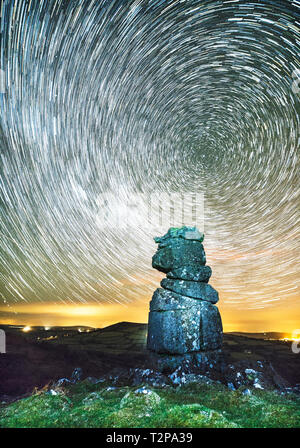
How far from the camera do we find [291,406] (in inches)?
309

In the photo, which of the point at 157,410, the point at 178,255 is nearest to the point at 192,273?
the point at 178,255

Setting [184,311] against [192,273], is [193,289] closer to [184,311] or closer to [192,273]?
[192,273]

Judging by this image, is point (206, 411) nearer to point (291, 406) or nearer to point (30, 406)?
point (291, 406)

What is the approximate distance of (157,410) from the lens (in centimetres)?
732

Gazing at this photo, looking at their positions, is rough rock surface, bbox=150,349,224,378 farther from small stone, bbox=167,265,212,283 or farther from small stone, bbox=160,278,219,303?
small stone, bbox=167,265,212,283

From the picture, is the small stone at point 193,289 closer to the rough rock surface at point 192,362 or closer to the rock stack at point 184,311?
the rock stack at point 184,311

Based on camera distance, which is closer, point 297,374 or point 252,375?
point 252,375

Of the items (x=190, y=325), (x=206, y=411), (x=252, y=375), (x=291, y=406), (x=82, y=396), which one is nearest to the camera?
(x=206, y=411)

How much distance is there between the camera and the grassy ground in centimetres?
648

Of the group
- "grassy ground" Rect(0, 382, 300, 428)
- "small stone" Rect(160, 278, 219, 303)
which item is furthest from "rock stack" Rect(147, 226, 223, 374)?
"grassy ground" Rect(0, 382, 300, 428)

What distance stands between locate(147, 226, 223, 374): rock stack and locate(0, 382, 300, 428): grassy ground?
10.4ft
